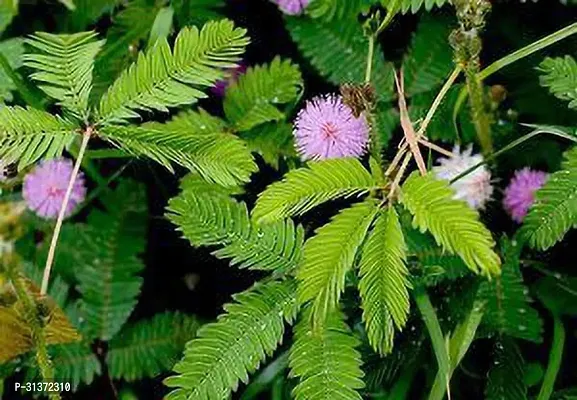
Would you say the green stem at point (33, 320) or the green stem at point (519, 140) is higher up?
the green stem at point (519, 140)

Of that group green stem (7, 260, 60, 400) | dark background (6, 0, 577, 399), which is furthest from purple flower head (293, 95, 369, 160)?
green stem (7, 260, 60, 400)

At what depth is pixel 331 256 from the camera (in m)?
1.07

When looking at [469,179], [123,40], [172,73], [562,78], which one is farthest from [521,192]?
[123,40]

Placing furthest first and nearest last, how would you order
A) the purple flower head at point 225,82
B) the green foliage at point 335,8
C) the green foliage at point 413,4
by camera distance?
the purple flower head at point 225,82 < the green foliage at point 335,8 < the green foliage at point 413,4

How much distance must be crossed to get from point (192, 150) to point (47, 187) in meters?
0.39

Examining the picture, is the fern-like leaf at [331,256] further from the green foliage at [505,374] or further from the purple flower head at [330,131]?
the green foliage at [505,374]

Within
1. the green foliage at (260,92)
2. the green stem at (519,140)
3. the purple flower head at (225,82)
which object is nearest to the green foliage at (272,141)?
the green foliage at (260,92)

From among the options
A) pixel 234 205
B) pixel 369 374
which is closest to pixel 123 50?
pixel 234 205

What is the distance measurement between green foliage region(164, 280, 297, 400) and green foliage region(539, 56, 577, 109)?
0.44 m

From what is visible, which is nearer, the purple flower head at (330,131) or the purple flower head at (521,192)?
the purple flower head at (330,131)

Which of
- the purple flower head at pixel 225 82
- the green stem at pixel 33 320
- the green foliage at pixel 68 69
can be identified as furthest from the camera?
the purple flower head at pixel 225 82

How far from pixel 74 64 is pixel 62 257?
404 millimetres

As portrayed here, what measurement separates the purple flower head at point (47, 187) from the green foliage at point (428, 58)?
0.54 meters

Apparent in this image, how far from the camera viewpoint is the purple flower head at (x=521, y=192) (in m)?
1.43
